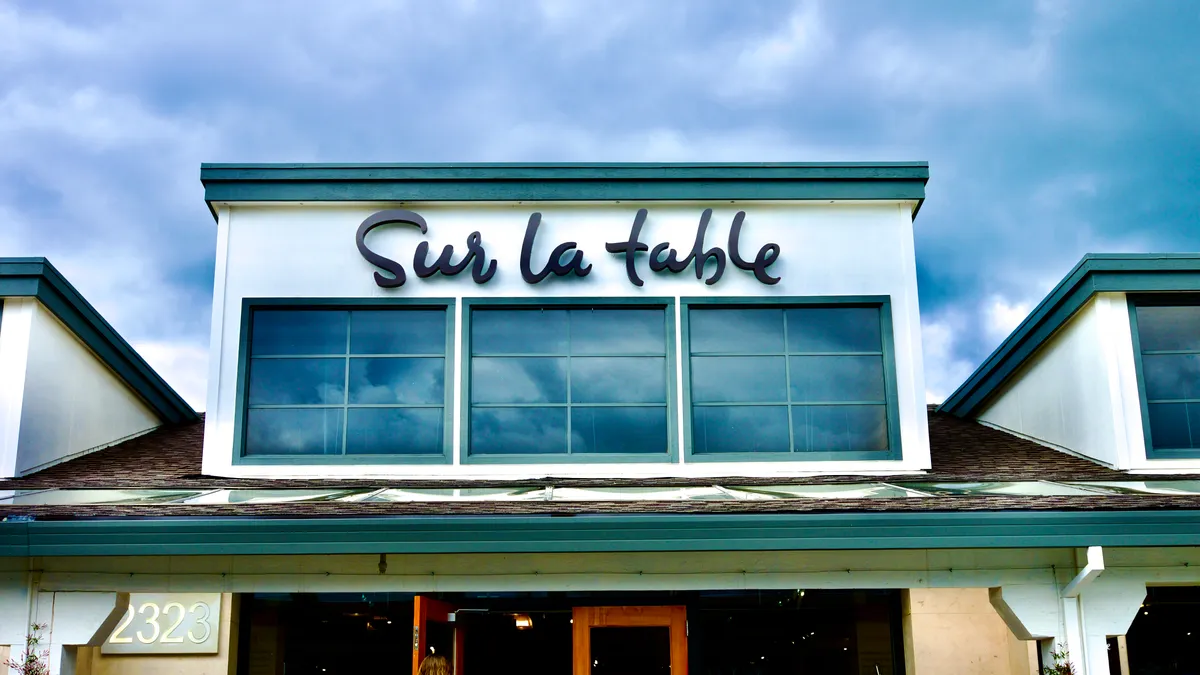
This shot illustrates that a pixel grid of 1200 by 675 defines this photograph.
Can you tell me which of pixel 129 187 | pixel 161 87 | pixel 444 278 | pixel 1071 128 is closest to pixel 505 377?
pixel 444 278

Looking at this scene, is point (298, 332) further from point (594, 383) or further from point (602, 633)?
point (602, 633)

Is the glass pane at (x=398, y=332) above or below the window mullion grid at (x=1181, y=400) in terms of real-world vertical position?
above

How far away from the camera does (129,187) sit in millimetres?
26547

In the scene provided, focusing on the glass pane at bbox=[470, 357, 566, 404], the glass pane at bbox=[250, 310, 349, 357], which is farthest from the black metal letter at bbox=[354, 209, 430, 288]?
the glass pane at bbox=[470, 357, 566, 404]

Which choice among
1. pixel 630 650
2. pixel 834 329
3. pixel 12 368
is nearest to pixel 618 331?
pixel 834 329

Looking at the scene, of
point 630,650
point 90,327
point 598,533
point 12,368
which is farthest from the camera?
point 90,327

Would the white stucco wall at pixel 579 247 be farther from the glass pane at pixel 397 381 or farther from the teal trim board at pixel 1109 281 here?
the teal trim board at pixel 1109 281

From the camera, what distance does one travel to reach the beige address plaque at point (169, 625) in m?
11.6

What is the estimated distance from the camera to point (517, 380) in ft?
37.5

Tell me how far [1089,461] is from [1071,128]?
20.7 metres

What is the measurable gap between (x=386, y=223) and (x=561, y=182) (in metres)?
1.87

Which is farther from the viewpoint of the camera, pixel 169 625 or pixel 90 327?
pixel 90 327

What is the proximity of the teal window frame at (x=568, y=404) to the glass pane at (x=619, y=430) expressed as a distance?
0.08 meters

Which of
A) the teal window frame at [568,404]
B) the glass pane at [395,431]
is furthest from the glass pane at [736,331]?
the glass pane at [395,431]
